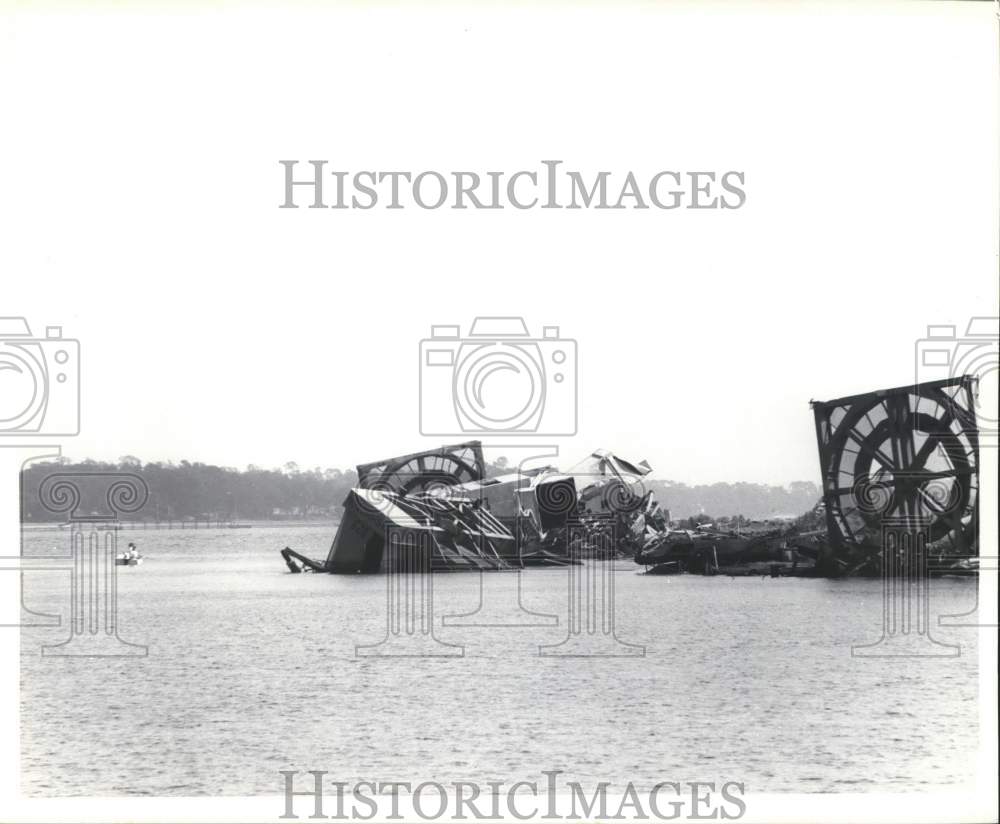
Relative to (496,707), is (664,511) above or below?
above

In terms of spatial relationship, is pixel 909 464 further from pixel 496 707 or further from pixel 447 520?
pixel 447 520

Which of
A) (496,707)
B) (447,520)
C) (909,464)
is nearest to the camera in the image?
(496,707)

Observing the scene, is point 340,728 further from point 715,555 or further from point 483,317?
point 715,555

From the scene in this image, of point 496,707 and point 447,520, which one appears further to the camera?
point 447,520

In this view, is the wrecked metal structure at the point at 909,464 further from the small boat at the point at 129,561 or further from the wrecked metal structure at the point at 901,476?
the small boat at the point at 129,561

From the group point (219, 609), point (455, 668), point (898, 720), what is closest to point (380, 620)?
point (219, 609)

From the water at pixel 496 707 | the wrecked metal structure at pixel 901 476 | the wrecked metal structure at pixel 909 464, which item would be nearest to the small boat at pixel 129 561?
the water at pixel 496 707

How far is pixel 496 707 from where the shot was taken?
15.7 meters

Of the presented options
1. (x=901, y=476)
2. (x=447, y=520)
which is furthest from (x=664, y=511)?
(x=901, y=476)

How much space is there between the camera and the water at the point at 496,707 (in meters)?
13.5

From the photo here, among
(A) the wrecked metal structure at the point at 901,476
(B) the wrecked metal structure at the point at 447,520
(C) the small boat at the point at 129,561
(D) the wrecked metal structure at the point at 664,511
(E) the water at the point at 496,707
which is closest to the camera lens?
(E) the water at the point at 496,707

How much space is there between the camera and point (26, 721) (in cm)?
1470

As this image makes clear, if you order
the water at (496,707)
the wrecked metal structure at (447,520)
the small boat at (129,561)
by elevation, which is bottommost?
the water at (496,707)

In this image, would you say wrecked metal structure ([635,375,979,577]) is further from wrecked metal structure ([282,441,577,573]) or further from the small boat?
the small boat
